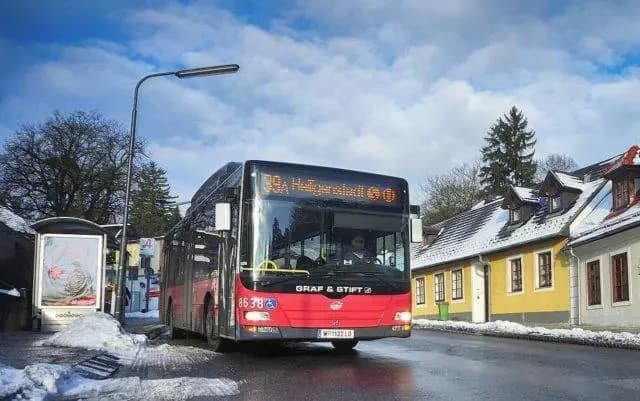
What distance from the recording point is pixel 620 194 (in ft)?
79.0

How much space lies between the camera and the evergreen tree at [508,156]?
60.4 metres

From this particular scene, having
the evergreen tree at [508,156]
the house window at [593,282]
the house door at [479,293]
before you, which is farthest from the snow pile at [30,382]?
the evergreen tree at [508,156]

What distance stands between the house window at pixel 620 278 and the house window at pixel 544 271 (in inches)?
168

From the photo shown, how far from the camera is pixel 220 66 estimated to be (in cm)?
1733

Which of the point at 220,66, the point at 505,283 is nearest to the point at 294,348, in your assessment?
the point at 220,66

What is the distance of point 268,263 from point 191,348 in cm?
443

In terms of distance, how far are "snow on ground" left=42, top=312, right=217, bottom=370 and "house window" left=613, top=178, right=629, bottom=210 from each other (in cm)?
1639

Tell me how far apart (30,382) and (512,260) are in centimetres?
2539

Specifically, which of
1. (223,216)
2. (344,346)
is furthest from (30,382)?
(344,346)

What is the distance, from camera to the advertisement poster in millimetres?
18688

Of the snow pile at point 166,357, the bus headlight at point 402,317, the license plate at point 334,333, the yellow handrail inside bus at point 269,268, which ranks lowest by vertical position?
the snow pile at point 166,357

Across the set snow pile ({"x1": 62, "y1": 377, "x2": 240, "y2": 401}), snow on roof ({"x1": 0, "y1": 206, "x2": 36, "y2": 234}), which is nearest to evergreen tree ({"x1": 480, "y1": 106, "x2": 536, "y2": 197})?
snow on roof ({"x1": 0, "y1": 206, "x2": 36, "y2": 234})

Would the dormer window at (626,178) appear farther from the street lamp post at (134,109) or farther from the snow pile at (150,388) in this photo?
the snow pile at (150,388)

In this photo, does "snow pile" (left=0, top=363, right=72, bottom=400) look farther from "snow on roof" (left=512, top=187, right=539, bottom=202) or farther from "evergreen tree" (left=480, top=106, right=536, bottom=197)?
"evergreen tree" (left=480, top=106, right=536, bottom=197)
